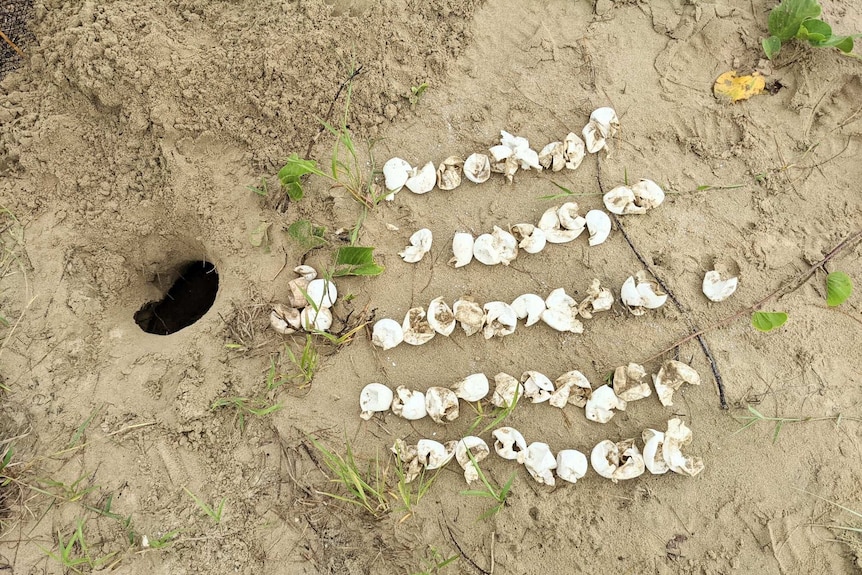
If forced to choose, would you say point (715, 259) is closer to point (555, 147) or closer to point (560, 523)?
point (555, 147)

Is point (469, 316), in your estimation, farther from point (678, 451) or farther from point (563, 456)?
point (678, 451)

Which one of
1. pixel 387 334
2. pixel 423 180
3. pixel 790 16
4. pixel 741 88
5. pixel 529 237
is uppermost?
pixel 790 16

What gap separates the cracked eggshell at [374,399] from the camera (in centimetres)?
225

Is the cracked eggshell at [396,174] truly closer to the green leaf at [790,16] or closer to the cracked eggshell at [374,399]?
the cracked eggshell at [374,399]

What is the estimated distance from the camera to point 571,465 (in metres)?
2.18

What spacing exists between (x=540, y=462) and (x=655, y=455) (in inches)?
17.2

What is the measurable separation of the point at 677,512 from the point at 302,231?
182 centimetres

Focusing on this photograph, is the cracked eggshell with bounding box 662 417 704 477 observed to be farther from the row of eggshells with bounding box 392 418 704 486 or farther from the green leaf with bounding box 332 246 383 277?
the green leaf with bounding box 332 246 383 277

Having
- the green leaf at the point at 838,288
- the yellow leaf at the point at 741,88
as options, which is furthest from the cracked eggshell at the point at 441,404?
the yellow leaf at the point at 741,88

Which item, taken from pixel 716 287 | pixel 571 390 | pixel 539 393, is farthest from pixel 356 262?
pixel 716 287

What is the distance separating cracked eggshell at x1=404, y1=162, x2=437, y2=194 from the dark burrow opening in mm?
1135

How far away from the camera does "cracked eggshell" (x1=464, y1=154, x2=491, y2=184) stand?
2.53 m

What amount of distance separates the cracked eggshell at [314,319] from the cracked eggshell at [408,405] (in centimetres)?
40

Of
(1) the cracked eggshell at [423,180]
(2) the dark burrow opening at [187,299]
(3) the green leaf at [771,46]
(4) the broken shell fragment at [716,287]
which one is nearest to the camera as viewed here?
(4) the broken shell fragment at [716,287]
